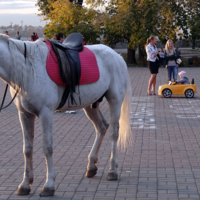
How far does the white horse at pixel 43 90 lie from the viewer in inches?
163

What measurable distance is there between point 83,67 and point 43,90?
67 cm

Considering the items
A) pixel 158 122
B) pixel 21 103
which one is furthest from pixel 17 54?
pixel 158 122

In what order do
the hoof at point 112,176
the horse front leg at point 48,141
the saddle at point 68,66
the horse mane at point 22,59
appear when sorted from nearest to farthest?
the horse mane at point 22,59, the horse front leg at point 48,141, the saddle at point 68,66, the hoof at point 112,176

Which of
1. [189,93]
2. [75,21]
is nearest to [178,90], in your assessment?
[189,93]

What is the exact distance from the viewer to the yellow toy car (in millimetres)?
12992

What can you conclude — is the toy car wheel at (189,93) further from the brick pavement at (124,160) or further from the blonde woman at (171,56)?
the brick pavement at (124,160)

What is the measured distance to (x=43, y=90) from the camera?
166 inches

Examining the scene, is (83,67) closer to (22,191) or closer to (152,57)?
(22,191)

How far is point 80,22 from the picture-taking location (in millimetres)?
28719

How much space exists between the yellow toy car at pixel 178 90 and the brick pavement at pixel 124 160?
3146 millimetres

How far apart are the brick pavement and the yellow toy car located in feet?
10.3

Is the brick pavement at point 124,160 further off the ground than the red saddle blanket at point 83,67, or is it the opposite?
the red saddle blanket at point 83,67

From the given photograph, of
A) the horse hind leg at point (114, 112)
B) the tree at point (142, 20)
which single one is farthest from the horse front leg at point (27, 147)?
the tree at point (142, 20)

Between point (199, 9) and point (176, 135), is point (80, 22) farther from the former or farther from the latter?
point (176, 135)
